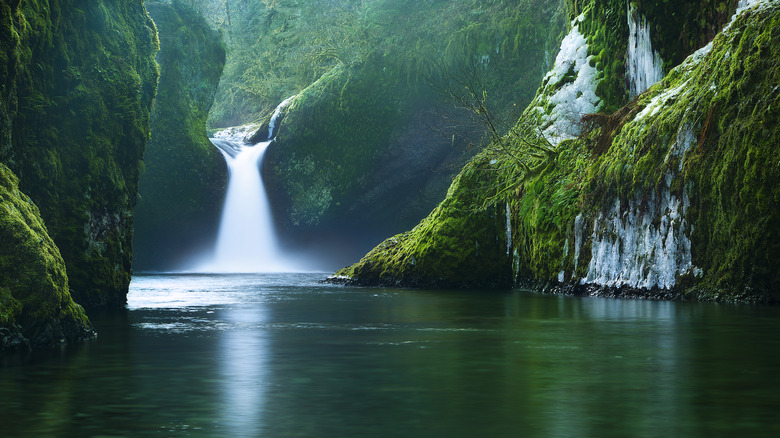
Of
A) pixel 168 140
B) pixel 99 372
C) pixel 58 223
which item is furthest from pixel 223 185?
pixel 99 372

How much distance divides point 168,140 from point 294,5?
13.2 meters

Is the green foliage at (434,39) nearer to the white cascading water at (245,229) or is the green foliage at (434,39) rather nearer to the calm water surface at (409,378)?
the white cascading water at (245,229)

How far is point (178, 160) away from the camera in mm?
35844

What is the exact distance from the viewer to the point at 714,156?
1352 cm

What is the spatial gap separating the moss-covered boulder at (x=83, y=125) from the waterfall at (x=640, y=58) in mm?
9813

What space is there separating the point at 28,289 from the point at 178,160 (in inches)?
1128

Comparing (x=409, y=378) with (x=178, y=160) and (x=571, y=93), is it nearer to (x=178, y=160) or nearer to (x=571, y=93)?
(x=571, y=93)

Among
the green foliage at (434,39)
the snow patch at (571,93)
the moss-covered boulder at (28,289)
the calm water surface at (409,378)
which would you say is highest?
the green foliage at (434,39)

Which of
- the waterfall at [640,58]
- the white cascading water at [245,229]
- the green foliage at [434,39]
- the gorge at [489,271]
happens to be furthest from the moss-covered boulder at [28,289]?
the white cascading water at [245,229]

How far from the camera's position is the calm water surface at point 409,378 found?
4.47 m

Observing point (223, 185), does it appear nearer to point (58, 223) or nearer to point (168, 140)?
point (168, 140)

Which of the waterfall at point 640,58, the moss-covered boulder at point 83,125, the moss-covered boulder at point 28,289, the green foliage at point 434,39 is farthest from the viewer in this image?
the green foliage at point 434,39

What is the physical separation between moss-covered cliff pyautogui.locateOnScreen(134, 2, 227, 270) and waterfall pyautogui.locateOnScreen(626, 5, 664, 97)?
20395 millimetres

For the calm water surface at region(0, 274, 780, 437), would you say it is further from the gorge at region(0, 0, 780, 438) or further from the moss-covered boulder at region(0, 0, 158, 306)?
the moss-covered boulder at region(0, 0, 158, 306)
